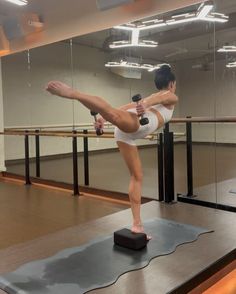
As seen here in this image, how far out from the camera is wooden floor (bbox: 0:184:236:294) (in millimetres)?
1973

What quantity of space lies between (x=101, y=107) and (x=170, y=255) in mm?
1091

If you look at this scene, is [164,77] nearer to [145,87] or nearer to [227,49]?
[227,49]

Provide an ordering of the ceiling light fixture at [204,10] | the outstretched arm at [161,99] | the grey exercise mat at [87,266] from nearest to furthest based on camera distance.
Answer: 1. the grey exercise mat at [87,266]
2. the outstretched arm at [161,99]
3. the ceiling light fixture at [204,10]

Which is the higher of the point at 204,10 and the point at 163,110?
the point at 204,10

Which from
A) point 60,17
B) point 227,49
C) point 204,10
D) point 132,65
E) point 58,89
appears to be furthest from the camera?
point 132,65

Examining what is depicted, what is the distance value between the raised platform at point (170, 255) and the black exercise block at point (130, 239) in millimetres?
202

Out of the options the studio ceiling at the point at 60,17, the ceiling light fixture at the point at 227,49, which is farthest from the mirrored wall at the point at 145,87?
the studio ceiling at the point at 60,17

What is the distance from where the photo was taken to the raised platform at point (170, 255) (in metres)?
1.96

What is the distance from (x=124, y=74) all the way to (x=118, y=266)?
5719 millimetres

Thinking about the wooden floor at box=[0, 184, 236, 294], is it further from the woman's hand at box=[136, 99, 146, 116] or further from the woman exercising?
the woman's hand at box=[136, 99, 146, 116]

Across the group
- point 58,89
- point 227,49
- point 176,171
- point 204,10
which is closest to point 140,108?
point 58,89

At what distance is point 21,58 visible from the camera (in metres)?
7.88

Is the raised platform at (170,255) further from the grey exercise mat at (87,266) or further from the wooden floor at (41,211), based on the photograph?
the wooden floor at (41,211)

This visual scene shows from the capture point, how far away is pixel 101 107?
2.11m
